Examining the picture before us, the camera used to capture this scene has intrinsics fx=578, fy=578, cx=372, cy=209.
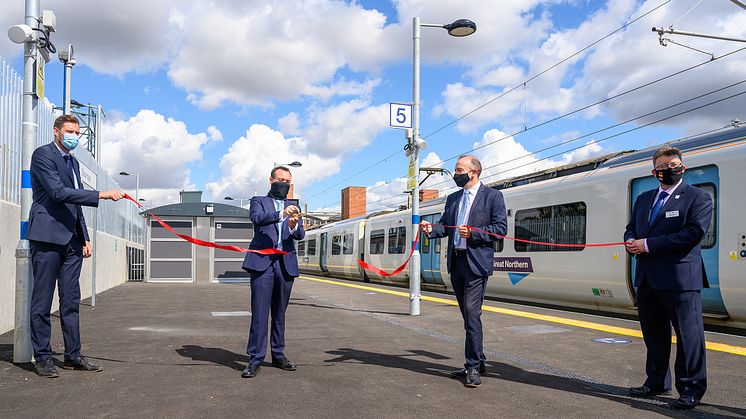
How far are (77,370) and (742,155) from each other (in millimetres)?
8297

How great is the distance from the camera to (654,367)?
444cm

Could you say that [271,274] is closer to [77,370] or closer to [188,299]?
[77,370]

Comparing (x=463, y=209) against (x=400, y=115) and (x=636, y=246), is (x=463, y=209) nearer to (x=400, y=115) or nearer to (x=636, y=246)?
(x=636, y=246)

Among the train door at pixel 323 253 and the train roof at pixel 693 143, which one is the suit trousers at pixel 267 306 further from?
the train door at pixel 323 253

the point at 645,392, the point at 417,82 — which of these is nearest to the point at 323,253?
the point at 417,82

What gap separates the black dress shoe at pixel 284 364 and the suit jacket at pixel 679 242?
3.08m

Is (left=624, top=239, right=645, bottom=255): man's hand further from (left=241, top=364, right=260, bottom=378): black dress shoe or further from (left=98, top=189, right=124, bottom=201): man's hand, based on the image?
(left=98, top=189, right=124, bottom=201): man's hand

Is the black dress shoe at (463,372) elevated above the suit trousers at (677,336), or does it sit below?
below

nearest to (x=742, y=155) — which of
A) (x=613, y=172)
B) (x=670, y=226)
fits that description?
(x=613, y=172)

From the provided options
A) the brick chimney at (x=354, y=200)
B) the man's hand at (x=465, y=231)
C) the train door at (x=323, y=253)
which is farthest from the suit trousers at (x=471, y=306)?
the brick chimney at (x=354, y=200)

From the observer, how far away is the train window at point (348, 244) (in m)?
25.2

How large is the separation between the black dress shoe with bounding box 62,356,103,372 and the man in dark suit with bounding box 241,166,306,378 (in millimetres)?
1387

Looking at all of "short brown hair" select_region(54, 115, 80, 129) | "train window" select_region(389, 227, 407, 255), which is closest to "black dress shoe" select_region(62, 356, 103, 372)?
"short brown hair" select_region(54, 115, 80, 129)

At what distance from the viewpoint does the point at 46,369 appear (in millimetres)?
4805
